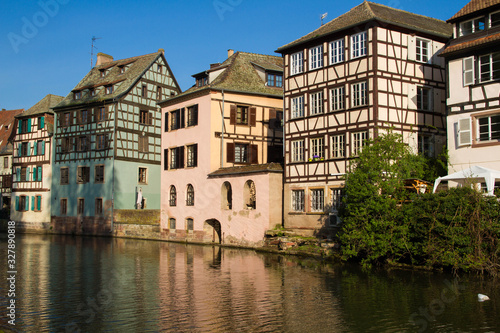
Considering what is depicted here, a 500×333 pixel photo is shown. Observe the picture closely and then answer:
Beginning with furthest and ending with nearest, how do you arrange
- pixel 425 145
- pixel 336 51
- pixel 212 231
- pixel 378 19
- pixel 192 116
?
pixel 192 116 < pixel 212 231 < pixel 336 51 < pixel 425 145 < pixel 378 19

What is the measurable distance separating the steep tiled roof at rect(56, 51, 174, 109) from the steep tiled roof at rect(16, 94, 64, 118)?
278cm

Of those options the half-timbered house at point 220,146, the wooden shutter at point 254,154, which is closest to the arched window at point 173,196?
the half-timbered house at point 220,146

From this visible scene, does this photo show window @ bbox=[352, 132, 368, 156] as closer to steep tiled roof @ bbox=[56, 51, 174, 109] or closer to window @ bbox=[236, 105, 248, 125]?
window @ bbox=[236, 105, 248, 125]

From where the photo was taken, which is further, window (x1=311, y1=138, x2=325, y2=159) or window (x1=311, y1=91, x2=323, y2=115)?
window (x1=311, y1=91, x2=323, y2=115)

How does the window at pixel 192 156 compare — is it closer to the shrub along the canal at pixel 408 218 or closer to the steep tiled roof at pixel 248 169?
the steep tiled roof at pixel 248 169

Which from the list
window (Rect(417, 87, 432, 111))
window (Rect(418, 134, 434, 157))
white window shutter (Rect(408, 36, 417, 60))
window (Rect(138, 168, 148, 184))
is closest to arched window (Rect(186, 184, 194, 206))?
window (Rect(138, 168, 148, 184))

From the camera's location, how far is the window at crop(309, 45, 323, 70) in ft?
106

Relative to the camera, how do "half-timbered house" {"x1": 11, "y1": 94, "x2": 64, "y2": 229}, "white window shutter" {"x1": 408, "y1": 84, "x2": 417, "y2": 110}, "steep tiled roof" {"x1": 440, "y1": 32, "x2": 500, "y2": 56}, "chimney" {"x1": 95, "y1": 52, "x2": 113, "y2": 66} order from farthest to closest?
"chimney" {"x1": 95, "y1": 52, "x2": 113, "y2": 66} < "half-timbered house" {"x1": 11, "y1": 94, "x2": 64, "y2": 229} < "white window shutter" {"x1": 408, "y1": 84, "x2": 417, "y2": 110} < "steep tiled roof" {"x1": 440, "y1": 32, "x2": 500, "y2": 56}

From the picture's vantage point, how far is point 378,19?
2889cm

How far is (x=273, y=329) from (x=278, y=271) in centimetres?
1058

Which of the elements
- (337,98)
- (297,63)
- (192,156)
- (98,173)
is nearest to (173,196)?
(192,156)

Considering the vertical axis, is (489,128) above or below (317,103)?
below

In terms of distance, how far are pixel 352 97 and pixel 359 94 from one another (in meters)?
0.44

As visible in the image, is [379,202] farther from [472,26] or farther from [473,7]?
[473,7]
